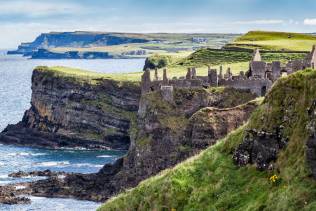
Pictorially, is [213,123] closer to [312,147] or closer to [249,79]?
[249,79]

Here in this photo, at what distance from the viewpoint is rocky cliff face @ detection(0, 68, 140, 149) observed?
17338 cm

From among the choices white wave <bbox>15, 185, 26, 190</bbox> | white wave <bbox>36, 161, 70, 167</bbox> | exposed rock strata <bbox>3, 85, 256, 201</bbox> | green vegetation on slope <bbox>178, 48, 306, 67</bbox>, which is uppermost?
green vegetation on slope <bbox>178, 48, 306, 67</bbox>

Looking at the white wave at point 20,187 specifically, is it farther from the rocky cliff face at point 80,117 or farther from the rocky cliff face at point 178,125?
the rocky cliff face at point 80,117

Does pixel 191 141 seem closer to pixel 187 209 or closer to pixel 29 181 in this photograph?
pixel 29 181

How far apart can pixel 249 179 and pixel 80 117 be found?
149 m

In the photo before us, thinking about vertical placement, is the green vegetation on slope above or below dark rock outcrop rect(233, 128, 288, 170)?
below

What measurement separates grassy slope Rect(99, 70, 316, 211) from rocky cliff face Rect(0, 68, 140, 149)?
124333 millimetres

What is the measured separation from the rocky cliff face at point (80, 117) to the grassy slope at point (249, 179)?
12433 cm

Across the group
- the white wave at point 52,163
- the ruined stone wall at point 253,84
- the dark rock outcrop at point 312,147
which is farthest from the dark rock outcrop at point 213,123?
the dark rock outcrop at point 312,147

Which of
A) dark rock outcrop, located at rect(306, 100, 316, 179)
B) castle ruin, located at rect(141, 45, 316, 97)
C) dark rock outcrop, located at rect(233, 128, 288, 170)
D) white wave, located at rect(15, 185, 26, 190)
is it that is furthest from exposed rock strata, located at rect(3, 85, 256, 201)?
dark rock outcrop, located at rect(306, 100, 316, 179)

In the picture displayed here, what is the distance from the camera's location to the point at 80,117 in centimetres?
18488

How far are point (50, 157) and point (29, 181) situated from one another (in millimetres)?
31689

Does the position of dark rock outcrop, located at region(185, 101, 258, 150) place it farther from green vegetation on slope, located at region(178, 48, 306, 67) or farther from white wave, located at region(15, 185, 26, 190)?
green vegetation on slope, located at region(178, 48, 306, 67)

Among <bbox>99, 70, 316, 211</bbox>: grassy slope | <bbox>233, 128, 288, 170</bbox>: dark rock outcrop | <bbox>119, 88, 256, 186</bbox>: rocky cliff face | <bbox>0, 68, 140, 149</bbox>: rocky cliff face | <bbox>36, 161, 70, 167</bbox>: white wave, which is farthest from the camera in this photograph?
<bbox>0, 68, 140, 149</bbox>: rocky cliff face
